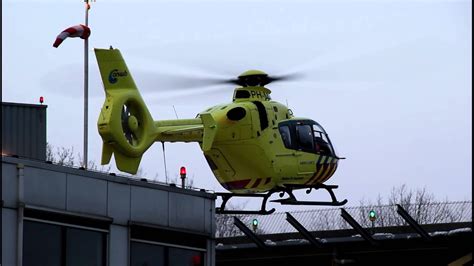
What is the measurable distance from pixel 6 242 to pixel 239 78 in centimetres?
1565

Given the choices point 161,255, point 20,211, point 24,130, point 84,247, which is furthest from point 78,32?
point 20,211

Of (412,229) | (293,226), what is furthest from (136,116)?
(412,229)

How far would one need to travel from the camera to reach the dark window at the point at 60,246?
91.6 ft

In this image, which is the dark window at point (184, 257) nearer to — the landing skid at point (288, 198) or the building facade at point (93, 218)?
the building facade at point (93, 218)

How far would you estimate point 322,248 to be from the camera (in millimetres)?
44406

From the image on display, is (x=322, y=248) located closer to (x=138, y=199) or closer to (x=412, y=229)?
(x=412, y=229)

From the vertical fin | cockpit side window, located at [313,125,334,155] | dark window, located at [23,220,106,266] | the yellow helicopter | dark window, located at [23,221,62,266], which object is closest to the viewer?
dark window, located at [23,221,62,266]

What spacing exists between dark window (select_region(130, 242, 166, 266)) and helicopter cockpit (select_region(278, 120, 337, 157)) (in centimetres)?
963

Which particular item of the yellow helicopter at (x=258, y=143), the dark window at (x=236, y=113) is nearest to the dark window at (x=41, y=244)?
the yellow helicopter at (x=258, y=143)

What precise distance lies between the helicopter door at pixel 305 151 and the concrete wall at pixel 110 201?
Answer: 7.57 m

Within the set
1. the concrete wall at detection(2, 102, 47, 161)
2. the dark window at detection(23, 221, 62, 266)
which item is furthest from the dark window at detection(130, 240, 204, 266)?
the concrete wall at detection(2, 102, 47, 161)

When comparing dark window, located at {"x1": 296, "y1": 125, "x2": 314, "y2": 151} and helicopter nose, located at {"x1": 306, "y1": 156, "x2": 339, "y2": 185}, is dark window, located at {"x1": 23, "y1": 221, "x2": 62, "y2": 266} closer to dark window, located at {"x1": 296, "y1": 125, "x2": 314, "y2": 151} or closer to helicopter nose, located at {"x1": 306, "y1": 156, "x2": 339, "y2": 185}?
dark window, located at {"x1": 296, "y1": 125, "x2": 314, "y2": 151}

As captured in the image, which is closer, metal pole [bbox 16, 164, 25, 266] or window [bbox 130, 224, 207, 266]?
metal pole [bbox 16, 164, 25, 266]

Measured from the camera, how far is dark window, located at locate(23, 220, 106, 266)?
91.6 ft
